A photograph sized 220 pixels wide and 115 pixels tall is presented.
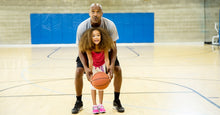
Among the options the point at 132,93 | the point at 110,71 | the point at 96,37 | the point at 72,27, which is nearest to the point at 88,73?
the point at 110,71

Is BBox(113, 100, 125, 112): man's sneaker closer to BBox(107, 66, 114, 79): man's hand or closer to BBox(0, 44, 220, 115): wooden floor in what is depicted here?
BBox(0, 44, 220, 115): wooden floor

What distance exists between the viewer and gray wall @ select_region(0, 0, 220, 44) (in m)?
15.8

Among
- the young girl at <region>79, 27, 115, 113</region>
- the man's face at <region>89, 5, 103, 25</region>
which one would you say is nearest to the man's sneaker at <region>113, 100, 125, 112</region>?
the young girl at <region>79, 27, 115, 113</region>

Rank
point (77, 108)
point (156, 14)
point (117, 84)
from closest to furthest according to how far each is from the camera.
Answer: point (77, 108) < point (117, 84) < point (156, 14)

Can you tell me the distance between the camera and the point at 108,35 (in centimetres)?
309

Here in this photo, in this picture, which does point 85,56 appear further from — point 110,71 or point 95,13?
point 95,13

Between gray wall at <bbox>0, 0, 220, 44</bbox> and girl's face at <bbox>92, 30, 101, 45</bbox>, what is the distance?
13252 millimetres

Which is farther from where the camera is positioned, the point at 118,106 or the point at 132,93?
the point at 132,93

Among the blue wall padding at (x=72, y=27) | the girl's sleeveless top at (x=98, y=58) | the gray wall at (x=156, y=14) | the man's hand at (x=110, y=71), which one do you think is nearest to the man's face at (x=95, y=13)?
the girl's sleeveless top at (x=98, y=58)

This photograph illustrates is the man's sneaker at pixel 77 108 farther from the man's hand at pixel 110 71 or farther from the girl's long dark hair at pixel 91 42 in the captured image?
the girl's long dark hair at pixel 91 42

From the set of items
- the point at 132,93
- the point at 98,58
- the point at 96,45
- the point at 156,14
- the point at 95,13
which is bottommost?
the point at 132,93

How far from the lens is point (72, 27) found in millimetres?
16062

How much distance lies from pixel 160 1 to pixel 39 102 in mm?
13587

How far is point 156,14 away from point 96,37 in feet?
44.9
